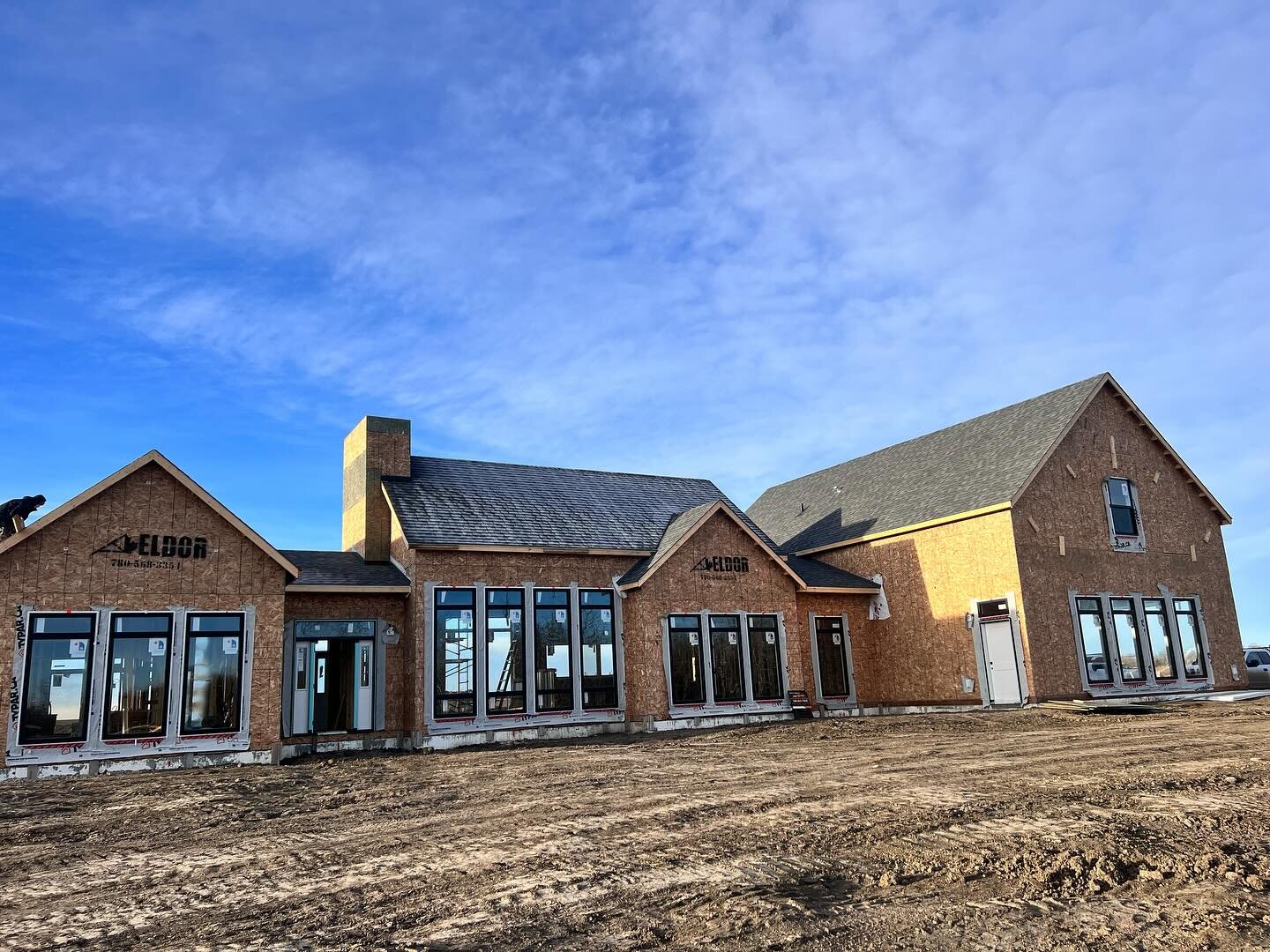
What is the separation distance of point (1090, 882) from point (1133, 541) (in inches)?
847

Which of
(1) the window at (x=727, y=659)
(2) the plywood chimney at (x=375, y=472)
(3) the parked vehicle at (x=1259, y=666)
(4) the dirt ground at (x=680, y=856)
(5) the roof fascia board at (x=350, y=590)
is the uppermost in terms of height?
(2) the plywood chimney at (x=375, y=472)

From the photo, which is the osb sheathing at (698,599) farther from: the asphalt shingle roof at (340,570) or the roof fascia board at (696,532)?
the asphalt shingle roof at (340,570)

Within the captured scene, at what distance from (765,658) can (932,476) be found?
26.7 ft

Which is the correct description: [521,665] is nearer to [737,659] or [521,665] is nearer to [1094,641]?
[737,659]

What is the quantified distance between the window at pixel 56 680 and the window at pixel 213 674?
162 cm

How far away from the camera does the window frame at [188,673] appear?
1688 cm

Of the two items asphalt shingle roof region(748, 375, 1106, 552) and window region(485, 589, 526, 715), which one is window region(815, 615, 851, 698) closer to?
asphalt shingle roof region(748, 375, 1106, 552)

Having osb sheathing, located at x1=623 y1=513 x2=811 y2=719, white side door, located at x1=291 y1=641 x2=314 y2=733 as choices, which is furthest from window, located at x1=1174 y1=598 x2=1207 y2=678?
white side door, located at x1=291 y1=641 x2=314 y2=733

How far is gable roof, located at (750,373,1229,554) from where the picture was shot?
24.3 meters

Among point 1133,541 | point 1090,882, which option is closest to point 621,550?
point 1133,541

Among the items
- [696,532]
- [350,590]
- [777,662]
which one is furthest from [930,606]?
[350,590]

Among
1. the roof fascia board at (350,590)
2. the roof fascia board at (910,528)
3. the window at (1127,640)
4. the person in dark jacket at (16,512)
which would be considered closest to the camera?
the person in dark jacket at (16,512)

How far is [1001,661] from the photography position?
23.1 meters

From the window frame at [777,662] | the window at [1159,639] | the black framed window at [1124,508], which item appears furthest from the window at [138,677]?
the window at [1159,639]
